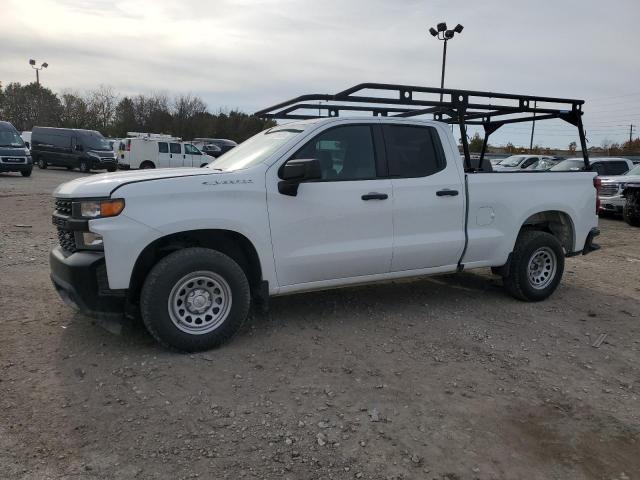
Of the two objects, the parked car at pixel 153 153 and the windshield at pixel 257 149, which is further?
the parked car at pixel 153 153

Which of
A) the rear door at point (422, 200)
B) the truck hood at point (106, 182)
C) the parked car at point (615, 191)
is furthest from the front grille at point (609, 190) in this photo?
the truck hood at point (106, 182)

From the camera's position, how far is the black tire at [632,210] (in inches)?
508

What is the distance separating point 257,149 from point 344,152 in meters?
0.81

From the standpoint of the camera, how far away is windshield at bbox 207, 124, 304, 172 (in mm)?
4809

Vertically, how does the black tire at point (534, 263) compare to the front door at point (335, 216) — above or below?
below

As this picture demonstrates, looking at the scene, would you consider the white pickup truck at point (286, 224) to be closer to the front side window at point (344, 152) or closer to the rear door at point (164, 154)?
the front side window at point (344, 152)

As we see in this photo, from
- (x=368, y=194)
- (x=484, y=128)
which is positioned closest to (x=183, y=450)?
(x=368, y=194)

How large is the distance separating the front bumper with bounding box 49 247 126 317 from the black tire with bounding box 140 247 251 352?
22 centimetres

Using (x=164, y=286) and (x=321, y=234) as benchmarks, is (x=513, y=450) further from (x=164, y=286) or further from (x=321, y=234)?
(x=164, y=286)

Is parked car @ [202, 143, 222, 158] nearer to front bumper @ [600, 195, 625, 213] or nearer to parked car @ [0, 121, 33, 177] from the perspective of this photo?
parked car @ [0, 121, 33, 177]

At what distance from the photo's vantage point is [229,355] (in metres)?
4.31

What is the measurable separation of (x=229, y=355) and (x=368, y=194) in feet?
5.93

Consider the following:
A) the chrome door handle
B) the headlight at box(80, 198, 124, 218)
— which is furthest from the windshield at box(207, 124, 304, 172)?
the headlight at box(80, 198, 124, 218)

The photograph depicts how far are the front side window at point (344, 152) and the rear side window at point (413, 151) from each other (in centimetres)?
21
